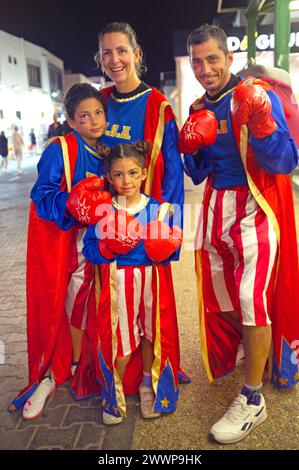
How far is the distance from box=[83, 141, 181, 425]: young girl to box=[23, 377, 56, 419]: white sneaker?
0.37 m

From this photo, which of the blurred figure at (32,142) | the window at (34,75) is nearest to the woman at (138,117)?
the blurred figure at (32,142)

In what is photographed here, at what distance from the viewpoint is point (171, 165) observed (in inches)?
85.8

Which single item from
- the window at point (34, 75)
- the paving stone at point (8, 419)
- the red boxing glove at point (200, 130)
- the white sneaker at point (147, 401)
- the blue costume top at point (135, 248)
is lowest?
the paving stone at point (8, 419)

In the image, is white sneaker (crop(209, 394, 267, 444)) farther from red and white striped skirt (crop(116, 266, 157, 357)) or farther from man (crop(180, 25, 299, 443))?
red and white striped skirt (crop(116, 266, 157, 357))

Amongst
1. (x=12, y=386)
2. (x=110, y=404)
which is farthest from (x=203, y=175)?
(x=12, y=386)

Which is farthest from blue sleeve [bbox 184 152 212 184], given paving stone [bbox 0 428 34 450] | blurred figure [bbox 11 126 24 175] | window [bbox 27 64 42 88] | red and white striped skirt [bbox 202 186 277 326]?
window [bbox 27 64 42 88]

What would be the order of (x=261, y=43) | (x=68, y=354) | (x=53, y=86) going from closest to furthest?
1. (x=68, y=354)
2. (x=261, y=43)
3. (x=53, y=86)

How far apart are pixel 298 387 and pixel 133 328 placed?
3.40ft

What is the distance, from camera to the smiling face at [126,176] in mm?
2021

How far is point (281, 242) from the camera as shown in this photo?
2.19m

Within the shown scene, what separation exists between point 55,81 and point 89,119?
135ft

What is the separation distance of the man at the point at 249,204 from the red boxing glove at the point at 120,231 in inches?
19.3

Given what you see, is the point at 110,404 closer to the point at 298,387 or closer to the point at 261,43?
the point at 298,387

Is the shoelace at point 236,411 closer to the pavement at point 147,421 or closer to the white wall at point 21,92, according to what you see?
the pavement at point 147,421
